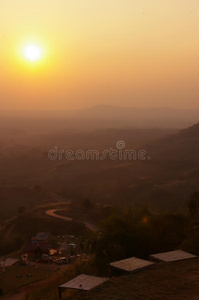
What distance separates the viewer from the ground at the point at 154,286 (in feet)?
47.0

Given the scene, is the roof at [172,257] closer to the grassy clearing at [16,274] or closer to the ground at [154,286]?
the ground at [154,286]

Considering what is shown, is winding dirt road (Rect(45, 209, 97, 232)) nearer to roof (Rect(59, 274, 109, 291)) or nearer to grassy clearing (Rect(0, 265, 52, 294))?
grassy clearing (Rect(0, 265, 52, 294))

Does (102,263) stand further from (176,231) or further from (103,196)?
(103,196)

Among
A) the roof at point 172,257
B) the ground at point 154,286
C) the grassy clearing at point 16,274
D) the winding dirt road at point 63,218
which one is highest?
the winding dirt road at point 63,218

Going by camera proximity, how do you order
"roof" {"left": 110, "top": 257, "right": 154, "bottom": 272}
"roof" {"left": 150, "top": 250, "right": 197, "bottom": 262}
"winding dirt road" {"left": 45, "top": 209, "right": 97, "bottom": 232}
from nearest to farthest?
1. "roof" {"left": 110, "top": 257, "right": 154, "bottom": 272}
2. "roof" {"left": 150, "top": 250, "right": 197, "bottom": 262}
3. "winding dirt road" {"left": 45, "top": 209, "right": 97, "bottom": 232}

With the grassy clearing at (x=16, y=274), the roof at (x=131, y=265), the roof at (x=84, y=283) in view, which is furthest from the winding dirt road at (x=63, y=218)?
the roof at (x=84, y=283)

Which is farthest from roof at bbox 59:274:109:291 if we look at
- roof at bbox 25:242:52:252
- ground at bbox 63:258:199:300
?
roof at bbox 25:242:52:252

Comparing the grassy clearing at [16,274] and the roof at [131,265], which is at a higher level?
the roof at [131,265]

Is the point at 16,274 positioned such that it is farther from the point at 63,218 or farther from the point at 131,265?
the point at 63,218

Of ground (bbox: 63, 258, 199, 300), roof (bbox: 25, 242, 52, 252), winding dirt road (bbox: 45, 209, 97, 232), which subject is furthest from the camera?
winding dirt road (bbox: 45, 209, 97, 232)

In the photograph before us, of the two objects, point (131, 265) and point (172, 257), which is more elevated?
point (172, 257)

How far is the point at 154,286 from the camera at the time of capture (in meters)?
15.5

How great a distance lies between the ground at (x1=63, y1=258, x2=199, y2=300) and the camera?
14.3m

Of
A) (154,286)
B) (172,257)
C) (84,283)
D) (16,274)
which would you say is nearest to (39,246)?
(16,274)
